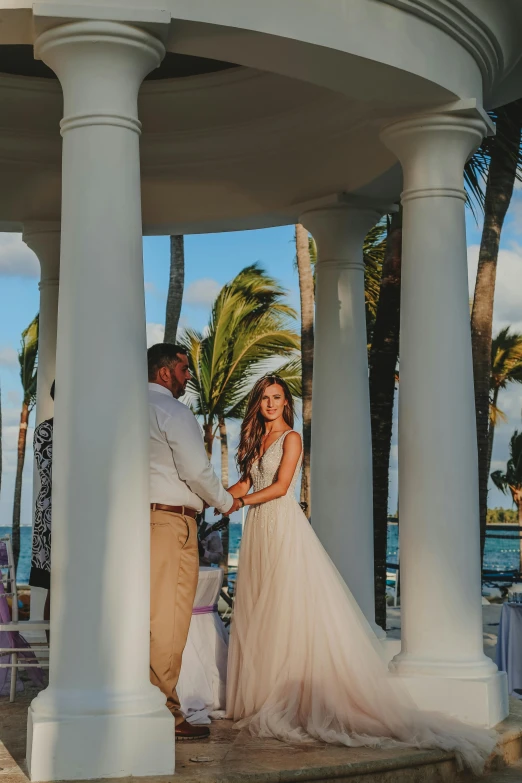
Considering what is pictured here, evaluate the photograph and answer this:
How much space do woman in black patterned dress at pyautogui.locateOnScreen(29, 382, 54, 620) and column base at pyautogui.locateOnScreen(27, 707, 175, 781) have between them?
3.09 meters

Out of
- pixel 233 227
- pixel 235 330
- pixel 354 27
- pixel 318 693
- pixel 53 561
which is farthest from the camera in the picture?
pixel 235 330

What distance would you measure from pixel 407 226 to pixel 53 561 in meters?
4.94

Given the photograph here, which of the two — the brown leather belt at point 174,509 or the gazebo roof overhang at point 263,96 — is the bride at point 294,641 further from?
the gazebo roof overhang at point 263,96

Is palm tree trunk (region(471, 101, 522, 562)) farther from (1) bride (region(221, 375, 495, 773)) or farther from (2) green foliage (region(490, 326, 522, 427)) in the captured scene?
(2) green foliage (region(490, 326, 522, 427))

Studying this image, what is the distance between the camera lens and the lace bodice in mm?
11453

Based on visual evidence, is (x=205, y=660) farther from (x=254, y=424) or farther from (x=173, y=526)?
(x=254, y=424)

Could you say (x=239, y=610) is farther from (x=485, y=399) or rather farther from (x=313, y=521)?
(x=485, y=399)

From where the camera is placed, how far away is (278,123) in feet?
43.8

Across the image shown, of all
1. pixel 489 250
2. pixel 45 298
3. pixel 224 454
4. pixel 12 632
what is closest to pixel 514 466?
pixel 224 454

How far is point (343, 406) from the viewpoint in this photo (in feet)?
47.1

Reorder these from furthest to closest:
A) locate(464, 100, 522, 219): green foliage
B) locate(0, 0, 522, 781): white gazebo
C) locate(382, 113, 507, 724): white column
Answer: locate(464, 100, 522, 219): green foliage, locate(382, 113, 507, 724): white column, locate(0, 0, 522, 781): white gazebo

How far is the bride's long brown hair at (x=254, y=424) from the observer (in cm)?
1148

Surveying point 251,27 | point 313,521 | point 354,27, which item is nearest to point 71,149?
point 251,27

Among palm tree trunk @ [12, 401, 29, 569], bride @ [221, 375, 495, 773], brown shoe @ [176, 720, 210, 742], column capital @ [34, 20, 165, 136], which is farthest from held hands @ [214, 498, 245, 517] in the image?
palm tree trunk @ [12, 401, 29, 569]
